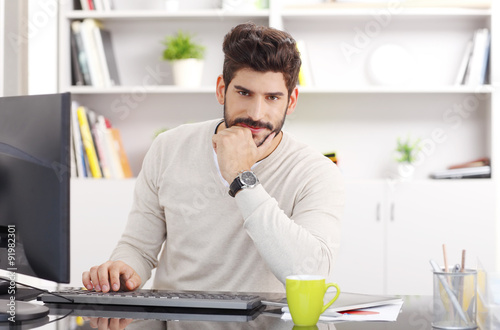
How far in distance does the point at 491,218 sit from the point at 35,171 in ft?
8.09

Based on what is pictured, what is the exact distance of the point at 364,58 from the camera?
3.39 metres

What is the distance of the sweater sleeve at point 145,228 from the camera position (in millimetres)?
1694

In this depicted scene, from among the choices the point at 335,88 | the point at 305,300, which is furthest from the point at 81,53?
the point at 305,300

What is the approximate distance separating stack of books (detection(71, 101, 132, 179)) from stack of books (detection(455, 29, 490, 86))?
1719 millimetres

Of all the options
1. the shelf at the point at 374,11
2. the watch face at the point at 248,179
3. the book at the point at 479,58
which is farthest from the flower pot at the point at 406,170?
the watch face at the point at 248,179

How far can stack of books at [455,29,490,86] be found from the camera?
3.16 meters

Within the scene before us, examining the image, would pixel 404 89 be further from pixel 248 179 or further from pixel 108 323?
pixel 108 323

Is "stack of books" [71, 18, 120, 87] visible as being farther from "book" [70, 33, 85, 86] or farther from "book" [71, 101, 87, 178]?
Result: "book" [71, 101, 87, 178]

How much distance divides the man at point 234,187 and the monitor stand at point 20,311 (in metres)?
0.42

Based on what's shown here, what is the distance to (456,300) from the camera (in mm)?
1127

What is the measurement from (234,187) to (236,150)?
133 mm

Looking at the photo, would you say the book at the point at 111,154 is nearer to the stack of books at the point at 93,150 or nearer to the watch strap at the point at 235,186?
the stack of books at the point at 93,150

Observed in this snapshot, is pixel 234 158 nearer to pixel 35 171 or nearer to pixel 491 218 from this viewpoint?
pixel 35 171

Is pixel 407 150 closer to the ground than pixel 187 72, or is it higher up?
closer to the ground
